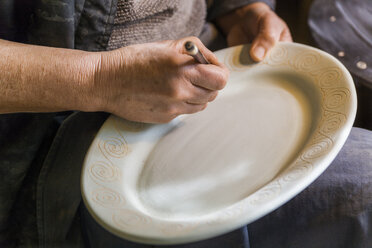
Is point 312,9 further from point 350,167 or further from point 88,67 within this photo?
point 88,67

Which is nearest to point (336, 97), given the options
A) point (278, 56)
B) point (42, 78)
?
point (278, 56)

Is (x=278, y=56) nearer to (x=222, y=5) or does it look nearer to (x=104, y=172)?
(x=222, y=5)

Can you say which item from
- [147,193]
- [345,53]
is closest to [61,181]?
[147,193]

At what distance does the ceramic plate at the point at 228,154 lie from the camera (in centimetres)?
42

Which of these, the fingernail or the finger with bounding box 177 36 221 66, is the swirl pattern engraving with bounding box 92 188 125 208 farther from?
the fingernail

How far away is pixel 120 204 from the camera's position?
46cm

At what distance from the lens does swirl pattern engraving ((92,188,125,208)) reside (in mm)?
453

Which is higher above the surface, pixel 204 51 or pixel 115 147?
pixel 204 51

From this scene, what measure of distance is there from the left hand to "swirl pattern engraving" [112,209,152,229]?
1.30ft

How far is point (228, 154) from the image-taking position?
55 cm

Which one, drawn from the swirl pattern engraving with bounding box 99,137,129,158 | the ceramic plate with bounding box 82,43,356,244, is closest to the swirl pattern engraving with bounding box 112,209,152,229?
the ceramic plate with bounding box 82,43,356,244

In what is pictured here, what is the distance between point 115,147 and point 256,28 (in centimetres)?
45

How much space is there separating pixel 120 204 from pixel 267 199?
0.59 ft

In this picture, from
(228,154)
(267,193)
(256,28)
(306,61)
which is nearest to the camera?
(267,193)
